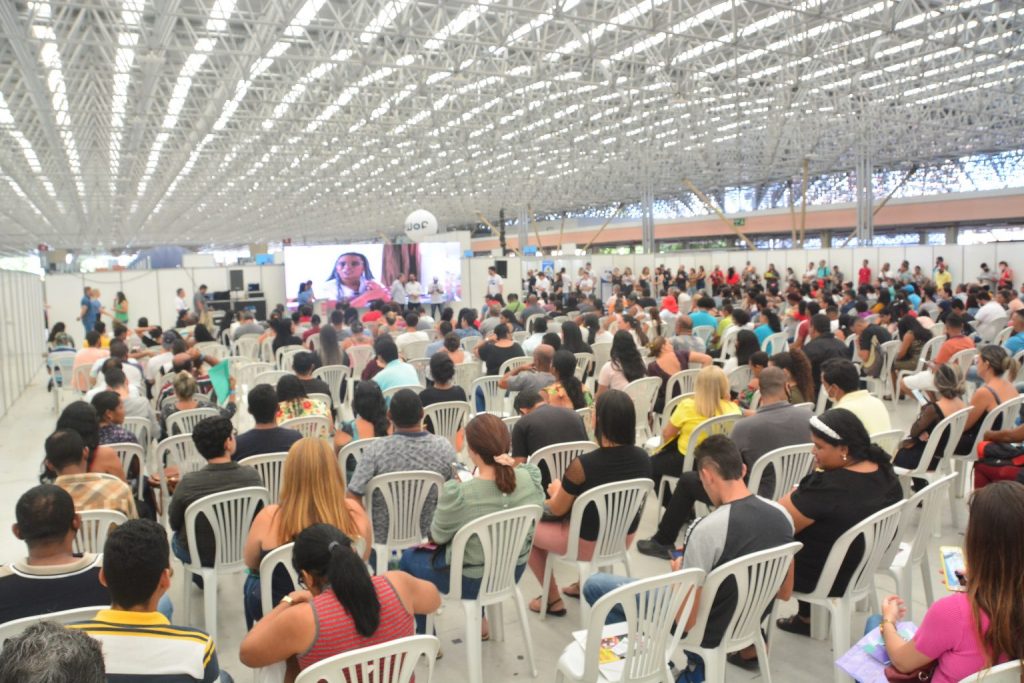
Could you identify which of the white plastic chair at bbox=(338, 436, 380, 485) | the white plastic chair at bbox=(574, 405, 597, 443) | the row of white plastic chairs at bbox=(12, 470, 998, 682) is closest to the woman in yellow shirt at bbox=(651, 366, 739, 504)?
the white plastic chair at bbox=(574, 405, 597, 443)

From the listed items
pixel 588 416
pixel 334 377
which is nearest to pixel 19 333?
pixel 334 377

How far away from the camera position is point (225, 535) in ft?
12.1

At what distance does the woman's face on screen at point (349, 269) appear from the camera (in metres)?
17.8

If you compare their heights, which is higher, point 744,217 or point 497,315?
point 744,217

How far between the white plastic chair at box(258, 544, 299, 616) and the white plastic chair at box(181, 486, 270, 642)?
0.67 m

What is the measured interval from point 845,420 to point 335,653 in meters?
2.24

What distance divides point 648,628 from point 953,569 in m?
1.05

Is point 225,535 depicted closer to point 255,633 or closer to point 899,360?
point 255,633

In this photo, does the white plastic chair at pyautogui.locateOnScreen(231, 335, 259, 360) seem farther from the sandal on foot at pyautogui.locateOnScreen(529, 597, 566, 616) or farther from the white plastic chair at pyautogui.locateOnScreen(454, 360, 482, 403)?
the sandal on foot at pyautogui.locateOnScreen(529, 597, 566, 616)

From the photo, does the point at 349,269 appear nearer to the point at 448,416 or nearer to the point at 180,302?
the point at 180,302

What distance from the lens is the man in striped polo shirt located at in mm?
2090

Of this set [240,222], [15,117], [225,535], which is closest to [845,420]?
[225,535]

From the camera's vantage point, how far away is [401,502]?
3859mm

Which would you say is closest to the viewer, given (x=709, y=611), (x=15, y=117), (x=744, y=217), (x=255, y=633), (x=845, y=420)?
(x=255, y=633)
